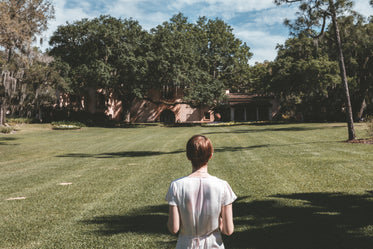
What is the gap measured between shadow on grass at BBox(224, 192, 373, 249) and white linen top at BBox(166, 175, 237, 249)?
213 centimetres

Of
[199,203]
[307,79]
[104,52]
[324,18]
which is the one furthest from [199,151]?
[104,52]

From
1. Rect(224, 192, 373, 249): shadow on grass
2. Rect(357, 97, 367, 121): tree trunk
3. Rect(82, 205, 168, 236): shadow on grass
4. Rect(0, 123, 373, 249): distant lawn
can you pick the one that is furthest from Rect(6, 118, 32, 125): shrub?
Rect(357, 97, 367, 121): tree trunk

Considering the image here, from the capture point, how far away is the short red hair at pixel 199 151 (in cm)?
259

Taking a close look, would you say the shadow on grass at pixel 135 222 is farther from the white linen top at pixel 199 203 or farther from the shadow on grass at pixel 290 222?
the white linen top at pixel 199 203

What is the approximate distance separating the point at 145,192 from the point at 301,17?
45.9 feet

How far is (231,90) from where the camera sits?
2734 inches

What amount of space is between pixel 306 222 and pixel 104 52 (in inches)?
1612

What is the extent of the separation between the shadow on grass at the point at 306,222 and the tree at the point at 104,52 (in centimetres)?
3529

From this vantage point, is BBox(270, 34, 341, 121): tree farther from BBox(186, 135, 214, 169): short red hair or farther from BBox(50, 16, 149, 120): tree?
BBox(186, 135, 214, 169): short red hair

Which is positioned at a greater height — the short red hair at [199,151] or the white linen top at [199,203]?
the short red hair at [199,151]

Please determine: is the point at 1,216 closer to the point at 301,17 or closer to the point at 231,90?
the point at 301,17

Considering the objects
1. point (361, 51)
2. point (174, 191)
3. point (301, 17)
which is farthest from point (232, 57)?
point (174, 191)

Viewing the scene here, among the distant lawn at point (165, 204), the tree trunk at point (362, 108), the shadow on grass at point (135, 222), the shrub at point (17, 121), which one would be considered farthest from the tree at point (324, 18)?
the shrub at point (17, 121)

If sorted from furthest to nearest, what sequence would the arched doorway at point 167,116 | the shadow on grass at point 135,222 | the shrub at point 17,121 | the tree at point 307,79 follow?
the arched doorway at point 167,116
the shrub at point 17,121
the tree at point 307,79
the shadow on grass at point 135,222
